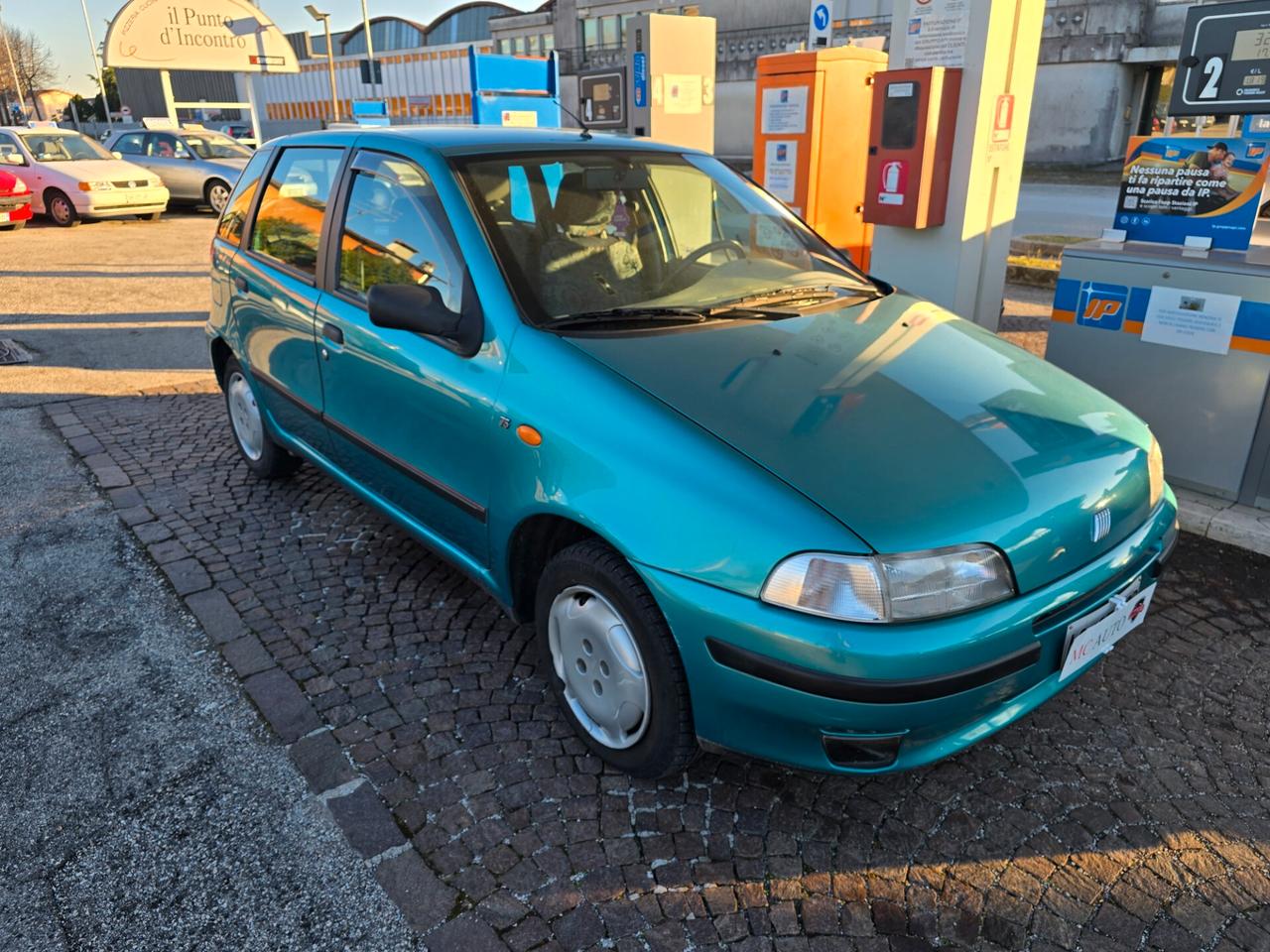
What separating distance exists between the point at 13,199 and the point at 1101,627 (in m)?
17.0

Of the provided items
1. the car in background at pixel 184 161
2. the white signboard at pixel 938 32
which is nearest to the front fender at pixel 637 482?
the white signboard at pixel 938 32

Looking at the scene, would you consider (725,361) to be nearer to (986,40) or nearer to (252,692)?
(252,692)

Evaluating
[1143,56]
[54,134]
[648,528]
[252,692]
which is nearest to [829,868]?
[648,528]

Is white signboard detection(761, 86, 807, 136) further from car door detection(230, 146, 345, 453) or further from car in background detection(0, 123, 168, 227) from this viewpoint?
car in background detection(0, 123, 168, 227)

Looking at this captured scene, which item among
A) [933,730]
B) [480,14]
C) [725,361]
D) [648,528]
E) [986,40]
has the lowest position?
[933,730]

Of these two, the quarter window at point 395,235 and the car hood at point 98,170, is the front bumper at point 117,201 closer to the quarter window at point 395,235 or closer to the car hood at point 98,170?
the car hood at point 98,170

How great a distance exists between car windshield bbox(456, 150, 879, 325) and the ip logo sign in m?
1.54

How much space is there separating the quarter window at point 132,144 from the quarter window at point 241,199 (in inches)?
588

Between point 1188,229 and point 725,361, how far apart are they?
295 centimetres

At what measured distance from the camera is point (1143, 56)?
30453 mm

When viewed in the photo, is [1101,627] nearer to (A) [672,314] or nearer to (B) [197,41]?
(A) [672,314]

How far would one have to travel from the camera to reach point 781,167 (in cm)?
713

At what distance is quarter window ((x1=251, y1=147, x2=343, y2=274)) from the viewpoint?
376 cm

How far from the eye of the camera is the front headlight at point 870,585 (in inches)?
82.5
